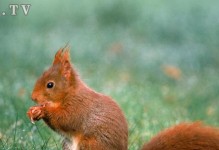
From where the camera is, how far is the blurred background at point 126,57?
6973 millimetres

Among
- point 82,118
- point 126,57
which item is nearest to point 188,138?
point 82,118

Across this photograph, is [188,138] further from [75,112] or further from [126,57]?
[126,57]

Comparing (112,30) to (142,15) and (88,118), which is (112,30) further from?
(88,118)

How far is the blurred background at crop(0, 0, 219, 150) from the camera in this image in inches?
275

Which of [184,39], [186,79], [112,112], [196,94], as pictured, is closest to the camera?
[112,112]

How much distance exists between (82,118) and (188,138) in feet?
2.50

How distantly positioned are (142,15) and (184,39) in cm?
127

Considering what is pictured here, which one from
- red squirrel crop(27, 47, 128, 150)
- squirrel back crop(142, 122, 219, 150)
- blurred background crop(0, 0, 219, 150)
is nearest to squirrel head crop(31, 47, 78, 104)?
red squirrel crop(27, 47, 128, 150)

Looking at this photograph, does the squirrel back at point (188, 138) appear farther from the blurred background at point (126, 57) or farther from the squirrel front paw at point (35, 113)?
the blurred background at point (126, 57)

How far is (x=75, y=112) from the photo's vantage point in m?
5.04

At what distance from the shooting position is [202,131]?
185 inches

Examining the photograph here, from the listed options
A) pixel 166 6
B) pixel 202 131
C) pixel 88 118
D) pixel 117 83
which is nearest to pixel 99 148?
pixel 88 118

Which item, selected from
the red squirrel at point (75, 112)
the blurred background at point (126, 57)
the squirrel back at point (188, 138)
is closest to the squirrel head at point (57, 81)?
the red squirrel at point (75, 112)

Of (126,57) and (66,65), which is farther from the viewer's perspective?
(126,57)
